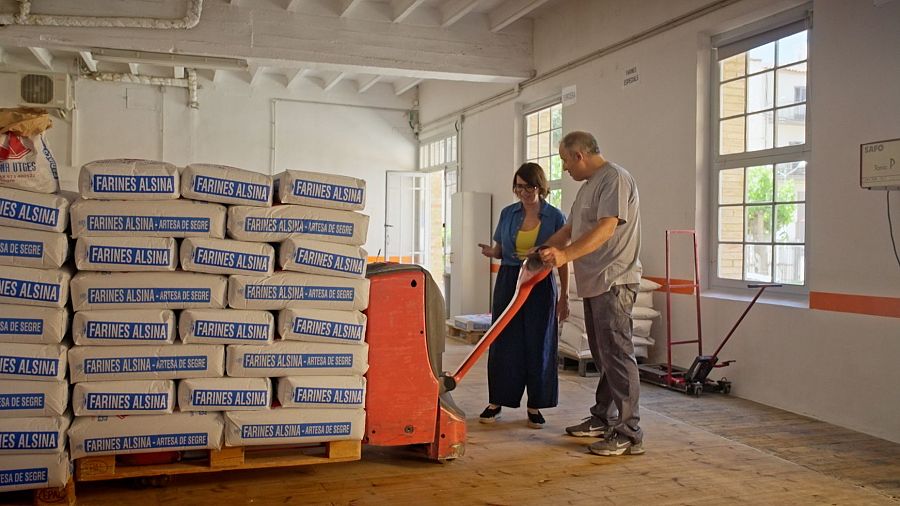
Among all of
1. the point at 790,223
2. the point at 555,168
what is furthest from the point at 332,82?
the point at 790,223

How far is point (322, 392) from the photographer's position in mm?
3105

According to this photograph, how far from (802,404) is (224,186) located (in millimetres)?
3711

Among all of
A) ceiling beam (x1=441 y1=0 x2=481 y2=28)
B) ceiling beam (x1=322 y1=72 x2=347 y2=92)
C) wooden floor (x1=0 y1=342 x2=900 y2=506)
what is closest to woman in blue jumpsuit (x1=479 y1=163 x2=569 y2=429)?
wooden floor (x1=0 y1=342 x2=900 y2=506)

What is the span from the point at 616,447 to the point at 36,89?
9346mm

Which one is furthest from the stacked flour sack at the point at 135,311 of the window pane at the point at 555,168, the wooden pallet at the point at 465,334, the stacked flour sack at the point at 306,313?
the window pane at the point at 555,168

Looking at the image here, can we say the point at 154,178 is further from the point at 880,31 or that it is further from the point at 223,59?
the point at 223,59

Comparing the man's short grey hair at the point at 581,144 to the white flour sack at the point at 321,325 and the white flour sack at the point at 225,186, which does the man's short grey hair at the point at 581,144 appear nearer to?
the white flour sack at the point at 321,325

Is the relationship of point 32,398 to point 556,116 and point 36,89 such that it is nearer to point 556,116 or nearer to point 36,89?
point 556,116

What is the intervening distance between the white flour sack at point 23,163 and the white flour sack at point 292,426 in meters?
1.15

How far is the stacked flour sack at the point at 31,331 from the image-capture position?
2.74 meters

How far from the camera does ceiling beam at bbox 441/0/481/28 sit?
7305 mm

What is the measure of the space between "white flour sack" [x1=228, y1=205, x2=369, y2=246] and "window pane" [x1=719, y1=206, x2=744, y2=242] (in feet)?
10.8

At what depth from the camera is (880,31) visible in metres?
4.19

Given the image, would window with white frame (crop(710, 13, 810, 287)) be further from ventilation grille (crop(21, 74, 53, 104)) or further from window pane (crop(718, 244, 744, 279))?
ventilation grille (crop(21, 74, 53, 104))
